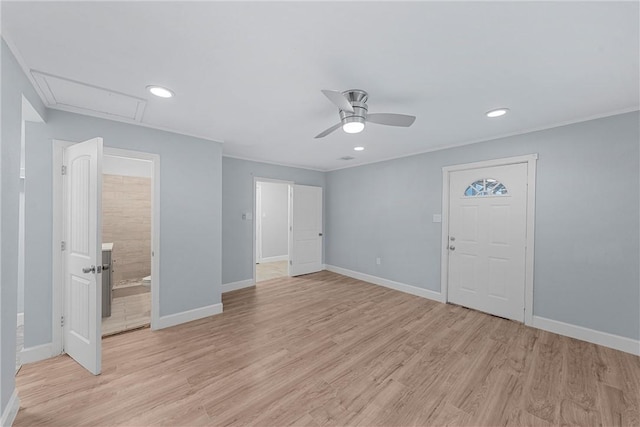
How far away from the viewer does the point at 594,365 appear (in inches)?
91.6

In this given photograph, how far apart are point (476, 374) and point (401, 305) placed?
1659 millimetres

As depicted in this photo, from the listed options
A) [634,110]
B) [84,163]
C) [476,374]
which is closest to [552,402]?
[476,374]

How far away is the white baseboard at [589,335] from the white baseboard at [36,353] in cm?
534

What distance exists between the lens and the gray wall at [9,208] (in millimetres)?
1513

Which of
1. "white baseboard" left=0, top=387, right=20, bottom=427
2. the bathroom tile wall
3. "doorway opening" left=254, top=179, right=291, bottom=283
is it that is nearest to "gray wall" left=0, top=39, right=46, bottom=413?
"white baseboard" left=0, top=387, right=20, bottom=427

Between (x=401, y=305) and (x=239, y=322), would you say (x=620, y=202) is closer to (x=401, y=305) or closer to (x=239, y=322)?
(x=401, y=305)

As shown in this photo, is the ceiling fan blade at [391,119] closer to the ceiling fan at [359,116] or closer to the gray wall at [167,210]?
the ceiling fan at [359,116]

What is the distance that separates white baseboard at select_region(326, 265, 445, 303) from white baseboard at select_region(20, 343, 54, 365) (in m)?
4.51

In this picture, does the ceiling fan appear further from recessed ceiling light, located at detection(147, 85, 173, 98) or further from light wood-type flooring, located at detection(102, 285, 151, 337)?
light wood-type flooring, located at detection(102, 285, 151, 337)

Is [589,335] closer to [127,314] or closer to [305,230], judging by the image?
[305,230]

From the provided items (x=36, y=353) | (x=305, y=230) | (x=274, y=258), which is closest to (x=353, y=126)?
(x=36, y=353)

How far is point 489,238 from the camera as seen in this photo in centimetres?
352

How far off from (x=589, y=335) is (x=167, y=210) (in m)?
5.04

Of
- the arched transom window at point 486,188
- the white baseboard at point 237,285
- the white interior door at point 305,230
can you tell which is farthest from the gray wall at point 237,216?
the arched transom window at point 486,188
